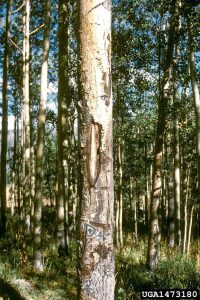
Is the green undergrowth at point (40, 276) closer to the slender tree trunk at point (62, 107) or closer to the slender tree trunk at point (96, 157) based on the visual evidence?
the slender tree trunk at point (62, 107)

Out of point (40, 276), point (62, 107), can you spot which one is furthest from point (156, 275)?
point (62, 107)

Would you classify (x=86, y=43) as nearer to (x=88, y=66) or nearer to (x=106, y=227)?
(x=88, y=66)

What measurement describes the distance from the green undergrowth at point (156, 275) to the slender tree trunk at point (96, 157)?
4.56 meters

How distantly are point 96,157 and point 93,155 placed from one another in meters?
0.02

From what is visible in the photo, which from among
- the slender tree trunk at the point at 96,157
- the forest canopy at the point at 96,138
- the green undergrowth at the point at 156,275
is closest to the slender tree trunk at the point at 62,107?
the forest canopy at the point at 96,138

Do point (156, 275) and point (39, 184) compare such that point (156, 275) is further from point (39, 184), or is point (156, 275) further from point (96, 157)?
point (96, 157)

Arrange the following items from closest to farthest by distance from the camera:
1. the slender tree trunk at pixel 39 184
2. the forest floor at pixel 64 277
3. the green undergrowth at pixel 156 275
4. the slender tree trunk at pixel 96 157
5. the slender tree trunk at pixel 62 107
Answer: the slender tree trunk at pixel 96 157 → the forest floor at pixel 64 277 → the green undergrowth at pixel 156 275 → the slender tree trunk at pixel 39 184 → the slender tree trunk at pixel 62 107

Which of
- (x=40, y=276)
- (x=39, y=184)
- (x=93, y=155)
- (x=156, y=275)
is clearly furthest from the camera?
(x=156, y=275)

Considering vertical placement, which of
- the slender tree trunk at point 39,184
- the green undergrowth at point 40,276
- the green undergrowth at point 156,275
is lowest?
the green undergrowth at point 156,275

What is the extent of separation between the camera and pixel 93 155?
2074 millimetres

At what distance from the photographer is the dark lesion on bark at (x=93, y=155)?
207 centimetres

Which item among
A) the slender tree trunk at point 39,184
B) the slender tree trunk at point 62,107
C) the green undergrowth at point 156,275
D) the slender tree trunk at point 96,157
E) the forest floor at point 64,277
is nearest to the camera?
Answer: the slender tree trunk at point 96,157

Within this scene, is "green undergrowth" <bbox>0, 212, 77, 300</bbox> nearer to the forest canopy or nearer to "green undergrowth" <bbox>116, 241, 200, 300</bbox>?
the forest canopy

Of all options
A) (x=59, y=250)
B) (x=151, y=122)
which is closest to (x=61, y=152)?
(x=59, y=250)
